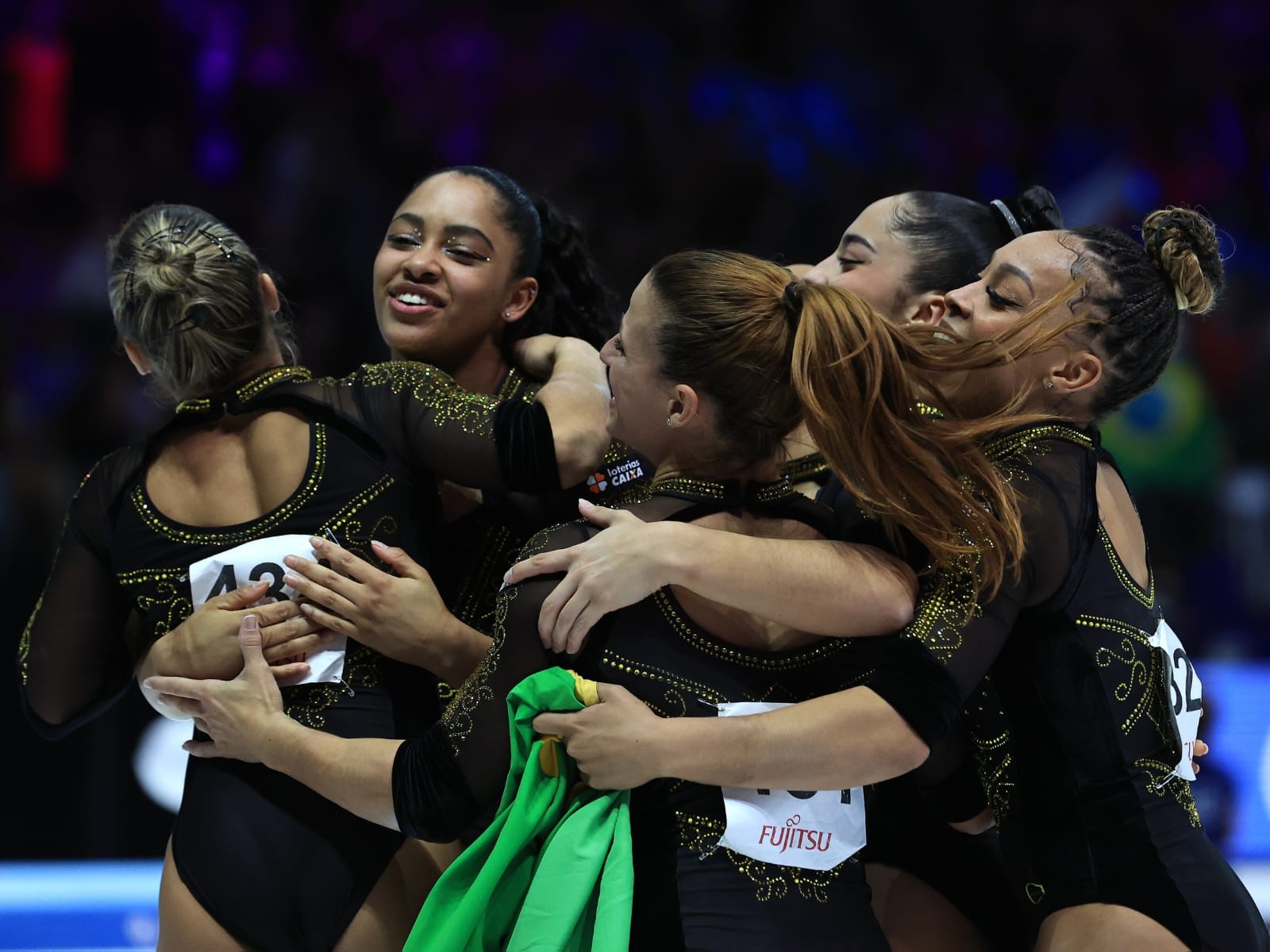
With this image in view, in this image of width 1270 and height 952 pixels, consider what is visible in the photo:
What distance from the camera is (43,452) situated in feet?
20.2

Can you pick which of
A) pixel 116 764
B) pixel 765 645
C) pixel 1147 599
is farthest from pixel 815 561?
pixel 116 764

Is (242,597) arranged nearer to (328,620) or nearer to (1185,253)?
(328,620)

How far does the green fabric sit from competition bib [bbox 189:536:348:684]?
1.56 feet

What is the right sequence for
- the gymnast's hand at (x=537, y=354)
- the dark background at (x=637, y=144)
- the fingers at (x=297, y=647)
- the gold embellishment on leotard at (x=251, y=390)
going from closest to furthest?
1. the fingers at (x=297, y=647)
2. the gold embellishment on leotard at (x=251, y=390)
3. the gymnast's hand at (x=537, y=354)
4. the dark background at (x=637, y=144)

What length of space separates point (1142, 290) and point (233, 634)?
1535mm

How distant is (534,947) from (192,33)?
650 cm

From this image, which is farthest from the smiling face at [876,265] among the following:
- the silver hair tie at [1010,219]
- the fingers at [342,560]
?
the fingers at [342,560]

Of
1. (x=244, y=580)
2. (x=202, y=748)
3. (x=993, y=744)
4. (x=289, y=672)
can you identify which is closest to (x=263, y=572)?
(x=244, y=580)

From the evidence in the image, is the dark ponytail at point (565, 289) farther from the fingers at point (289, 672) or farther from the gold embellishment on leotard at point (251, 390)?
the fingers at point (289, 672)

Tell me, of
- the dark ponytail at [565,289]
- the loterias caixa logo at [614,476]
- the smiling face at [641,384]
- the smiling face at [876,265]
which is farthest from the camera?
the dark ponytail at [565,289]

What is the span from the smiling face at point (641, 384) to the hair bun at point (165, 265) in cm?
75

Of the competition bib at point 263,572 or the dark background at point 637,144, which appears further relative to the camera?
the dark background at point 637,144

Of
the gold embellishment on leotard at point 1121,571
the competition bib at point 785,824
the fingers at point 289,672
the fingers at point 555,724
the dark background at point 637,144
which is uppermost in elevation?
the gold embellishment on leotard at point 1121,571

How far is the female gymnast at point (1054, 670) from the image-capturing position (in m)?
1.97
